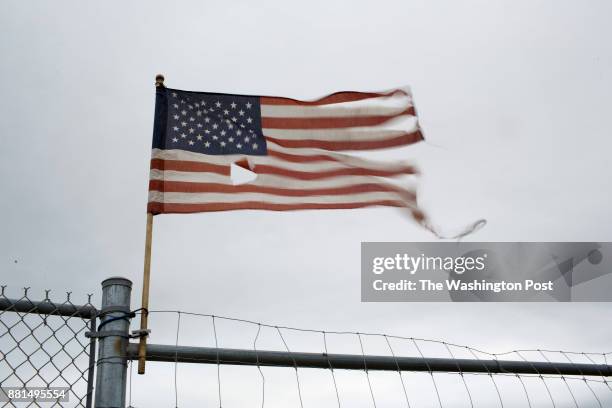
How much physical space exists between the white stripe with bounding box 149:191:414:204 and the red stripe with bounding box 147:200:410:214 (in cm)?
3

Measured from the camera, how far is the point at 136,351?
4.51 m

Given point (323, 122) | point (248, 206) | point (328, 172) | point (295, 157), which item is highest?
point (323, 122)

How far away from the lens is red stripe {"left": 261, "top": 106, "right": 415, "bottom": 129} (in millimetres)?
6688

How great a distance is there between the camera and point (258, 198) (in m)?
6.23

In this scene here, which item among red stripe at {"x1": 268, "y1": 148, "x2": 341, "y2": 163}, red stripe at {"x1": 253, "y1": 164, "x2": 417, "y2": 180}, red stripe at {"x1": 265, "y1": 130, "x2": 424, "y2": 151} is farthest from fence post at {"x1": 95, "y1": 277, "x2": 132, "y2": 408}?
red stripe at {"x1": 265, "y1": 130, "x2": 424, "y2": 151}

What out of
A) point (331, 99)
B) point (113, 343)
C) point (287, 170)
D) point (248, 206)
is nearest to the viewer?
point (113, 343)

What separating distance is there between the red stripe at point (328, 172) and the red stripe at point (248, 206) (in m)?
0.25

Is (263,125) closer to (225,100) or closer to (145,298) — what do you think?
(225,100)

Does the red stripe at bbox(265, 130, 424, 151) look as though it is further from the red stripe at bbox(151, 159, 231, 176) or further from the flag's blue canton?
the red stripe at bbox(151, 159, 231, 176)

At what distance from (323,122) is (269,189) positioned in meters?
0.84

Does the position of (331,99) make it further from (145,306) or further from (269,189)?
(145,306)

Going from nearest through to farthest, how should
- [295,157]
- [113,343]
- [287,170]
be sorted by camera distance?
[113,343], [287,170], [295,157]

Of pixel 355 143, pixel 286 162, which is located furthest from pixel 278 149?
pixel 355 143

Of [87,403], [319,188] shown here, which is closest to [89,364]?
[87,403]
